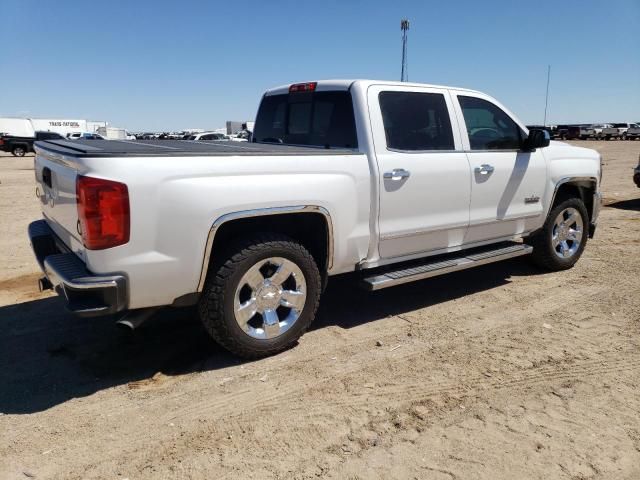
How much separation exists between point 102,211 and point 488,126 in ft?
A: 12.3

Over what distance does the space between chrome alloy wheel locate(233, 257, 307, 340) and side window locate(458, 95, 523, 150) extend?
2274mm

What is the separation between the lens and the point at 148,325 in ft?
14.5

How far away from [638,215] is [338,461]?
30.9 ft

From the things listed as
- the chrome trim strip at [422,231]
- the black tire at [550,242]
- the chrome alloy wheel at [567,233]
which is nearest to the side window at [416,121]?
the chrome trim strip at [422,231]

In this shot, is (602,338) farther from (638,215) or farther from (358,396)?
(638,215)

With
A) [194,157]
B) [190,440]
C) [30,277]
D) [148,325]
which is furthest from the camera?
[30,277]

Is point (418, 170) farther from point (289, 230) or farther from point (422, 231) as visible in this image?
point (289, 230)

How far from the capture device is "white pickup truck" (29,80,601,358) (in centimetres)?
303

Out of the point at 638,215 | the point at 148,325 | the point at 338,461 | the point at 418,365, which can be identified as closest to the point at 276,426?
the point at 338,461

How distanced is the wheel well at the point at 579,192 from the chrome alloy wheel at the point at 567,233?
155mm

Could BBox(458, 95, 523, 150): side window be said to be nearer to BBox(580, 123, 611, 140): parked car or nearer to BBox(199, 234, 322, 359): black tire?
BBox(199, 234, 322, 359): black tire

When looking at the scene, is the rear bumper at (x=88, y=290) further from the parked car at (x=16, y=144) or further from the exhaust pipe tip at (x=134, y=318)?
the parked car at (x=16, y=144)

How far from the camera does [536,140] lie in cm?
518

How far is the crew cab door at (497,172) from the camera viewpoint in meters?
4.85
